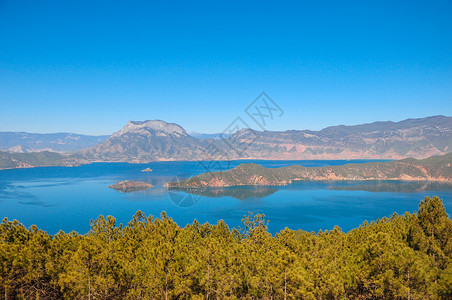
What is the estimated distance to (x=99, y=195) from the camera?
16888cm

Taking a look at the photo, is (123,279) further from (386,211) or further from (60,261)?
(386,211)

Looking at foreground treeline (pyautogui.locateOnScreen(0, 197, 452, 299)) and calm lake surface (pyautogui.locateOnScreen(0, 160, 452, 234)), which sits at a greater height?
foreground treeline (pyautogui.locateOnScreen(0, 197, 452, 299))

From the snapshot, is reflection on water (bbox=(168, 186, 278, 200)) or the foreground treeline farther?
reflection on water (bbox=(168, 186, 278, 200))

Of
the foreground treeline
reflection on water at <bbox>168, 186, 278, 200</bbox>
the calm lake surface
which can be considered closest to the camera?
the foreground treeline

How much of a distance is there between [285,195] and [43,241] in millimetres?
165472

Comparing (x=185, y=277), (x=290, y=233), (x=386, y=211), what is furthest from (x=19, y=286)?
(x=386, y=211)

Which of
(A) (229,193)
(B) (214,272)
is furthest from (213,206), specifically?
(B) (214,272)

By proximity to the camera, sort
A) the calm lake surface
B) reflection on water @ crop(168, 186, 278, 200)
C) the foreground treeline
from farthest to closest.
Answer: reflection on water @ crop(168, 186, 278, 200)
the calm lake surface
the foreground treeline

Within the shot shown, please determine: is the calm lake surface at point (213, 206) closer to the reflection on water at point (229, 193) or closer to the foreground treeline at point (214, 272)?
the reflection on water at point (229, 193)

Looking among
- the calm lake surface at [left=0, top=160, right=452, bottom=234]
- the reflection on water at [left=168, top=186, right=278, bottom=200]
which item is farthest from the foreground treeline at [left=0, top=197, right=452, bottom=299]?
the reflection on water at [left=168, top=186, right=278, bottom=200]

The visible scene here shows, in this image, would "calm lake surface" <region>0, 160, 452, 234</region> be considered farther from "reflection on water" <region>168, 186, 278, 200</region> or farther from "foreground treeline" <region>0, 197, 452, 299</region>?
"foreground treeline" <region>0, 197, 452, 299</region>

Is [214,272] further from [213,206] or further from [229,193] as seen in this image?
[229,193]

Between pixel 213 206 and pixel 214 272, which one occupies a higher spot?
pixel 214 272

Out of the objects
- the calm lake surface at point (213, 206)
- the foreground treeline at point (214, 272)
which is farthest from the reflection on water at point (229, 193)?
the foreground treeline at point (214, 272)
